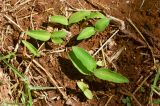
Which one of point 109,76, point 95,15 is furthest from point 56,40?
point 109,76

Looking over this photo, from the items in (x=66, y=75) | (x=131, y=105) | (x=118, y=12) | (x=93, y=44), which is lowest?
(x=131, y=105)

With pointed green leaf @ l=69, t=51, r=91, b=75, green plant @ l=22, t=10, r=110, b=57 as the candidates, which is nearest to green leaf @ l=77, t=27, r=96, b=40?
green plant @ l=22, t=10, r=110, b=57

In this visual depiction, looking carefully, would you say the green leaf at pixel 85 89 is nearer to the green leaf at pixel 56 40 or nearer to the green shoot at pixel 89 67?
the green shoot at pixel 89 67

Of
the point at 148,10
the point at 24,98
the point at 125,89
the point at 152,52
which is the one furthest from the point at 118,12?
the point at 24,98

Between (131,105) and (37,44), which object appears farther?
(37,44)

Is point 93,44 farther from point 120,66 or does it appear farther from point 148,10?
point 148,10

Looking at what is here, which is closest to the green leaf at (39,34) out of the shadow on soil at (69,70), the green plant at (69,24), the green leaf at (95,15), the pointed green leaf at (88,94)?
the green plant at (69,24)

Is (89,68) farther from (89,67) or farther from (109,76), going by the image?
(109,76)
